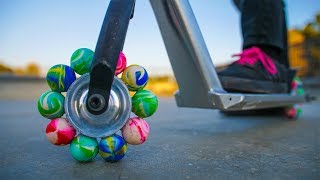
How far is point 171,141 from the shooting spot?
1503mm

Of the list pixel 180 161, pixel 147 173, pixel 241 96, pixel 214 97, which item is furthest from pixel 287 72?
pixel 147 173

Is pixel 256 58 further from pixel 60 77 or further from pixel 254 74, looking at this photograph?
pixel 60 77

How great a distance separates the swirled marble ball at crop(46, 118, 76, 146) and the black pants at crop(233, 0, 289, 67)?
1250 millimetres

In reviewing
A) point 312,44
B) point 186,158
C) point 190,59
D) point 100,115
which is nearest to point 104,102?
point 100,115

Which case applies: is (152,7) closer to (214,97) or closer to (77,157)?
(214,97)

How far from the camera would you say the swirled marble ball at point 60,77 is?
1.00 metres

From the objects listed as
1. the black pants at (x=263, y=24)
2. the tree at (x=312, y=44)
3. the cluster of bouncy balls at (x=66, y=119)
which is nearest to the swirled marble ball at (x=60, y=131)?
the cluster of bouncy balls at (x=66, y=119)

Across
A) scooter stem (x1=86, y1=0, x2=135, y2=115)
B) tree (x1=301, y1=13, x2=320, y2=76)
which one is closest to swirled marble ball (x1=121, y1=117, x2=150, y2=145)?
scooter stem (x1=86, y1=0, x2=135, y2=115)

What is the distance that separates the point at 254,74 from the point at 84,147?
1.00 m

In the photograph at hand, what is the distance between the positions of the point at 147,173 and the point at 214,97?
0.49 m

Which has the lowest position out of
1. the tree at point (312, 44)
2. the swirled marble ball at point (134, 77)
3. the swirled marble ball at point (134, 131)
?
the tree at point (312, 44)

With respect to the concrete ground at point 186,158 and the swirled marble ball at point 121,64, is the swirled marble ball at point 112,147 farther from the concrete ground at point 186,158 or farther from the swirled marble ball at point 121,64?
the swirled marble ball at point 121,64

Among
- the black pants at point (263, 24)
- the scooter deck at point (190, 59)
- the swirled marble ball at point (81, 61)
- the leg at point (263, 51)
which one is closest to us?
the swirled marble ball at point (81, 61)

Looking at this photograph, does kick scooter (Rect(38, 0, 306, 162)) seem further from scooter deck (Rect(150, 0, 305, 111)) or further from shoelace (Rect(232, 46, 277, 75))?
shoelace (Rect(232, 46, 277, 75))
